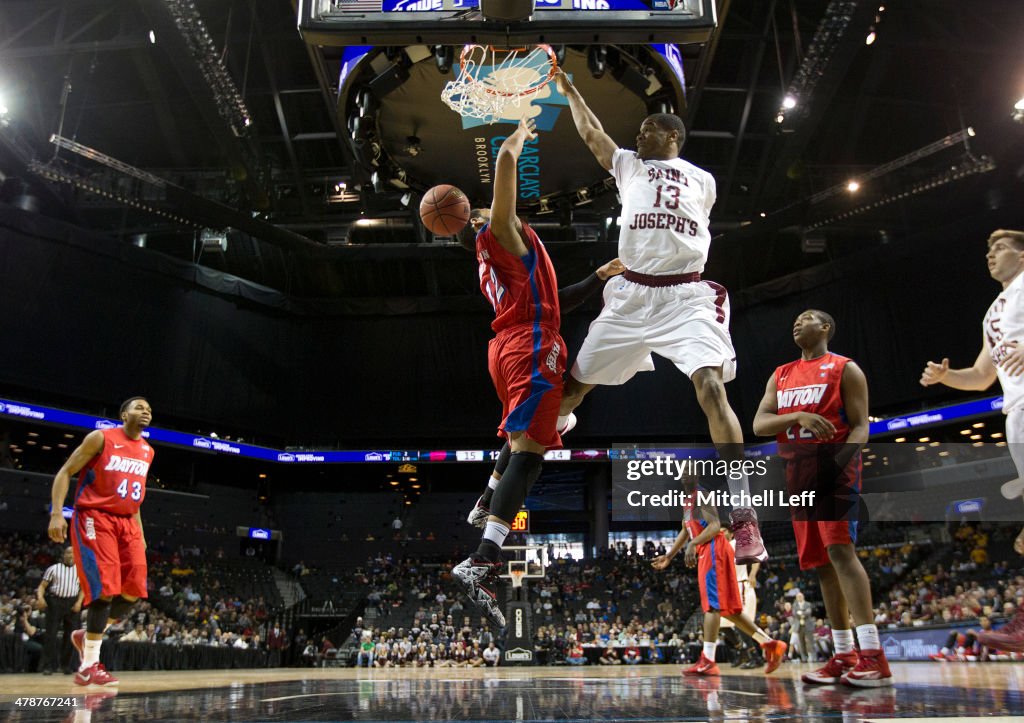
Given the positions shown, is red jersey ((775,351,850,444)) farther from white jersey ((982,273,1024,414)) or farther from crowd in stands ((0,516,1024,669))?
crowd in stands ((0,516,1024,669))

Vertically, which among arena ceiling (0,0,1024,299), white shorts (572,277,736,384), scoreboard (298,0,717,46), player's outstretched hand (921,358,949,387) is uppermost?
arena ceiling (0,0,1024,299)

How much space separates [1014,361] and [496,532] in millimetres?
2346

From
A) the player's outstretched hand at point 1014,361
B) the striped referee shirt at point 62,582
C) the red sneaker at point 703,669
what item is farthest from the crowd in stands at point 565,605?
the player's outstretched hand at point 1014,361

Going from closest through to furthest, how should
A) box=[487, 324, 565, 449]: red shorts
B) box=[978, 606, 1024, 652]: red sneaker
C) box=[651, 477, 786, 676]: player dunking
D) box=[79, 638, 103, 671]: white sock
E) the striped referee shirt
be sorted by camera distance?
box=[978, 606, 1024, 652]: red sneaker < box=[487, 324, 565, 449]: red shorts < box=[79, 638, 103, 671]: white sock < box=[651, 477, 786, 676]: player dunking < the striped referee shirt

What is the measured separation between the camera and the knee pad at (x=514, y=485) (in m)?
3.58

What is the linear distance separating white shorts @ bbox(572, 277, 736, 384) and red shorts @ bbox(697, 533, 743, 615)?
377 centimetres

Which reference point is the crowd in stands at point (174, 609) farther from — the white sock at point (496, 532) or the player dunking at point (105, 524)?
the white sock at point (496, 532)

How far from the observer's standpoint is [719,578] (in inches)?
287

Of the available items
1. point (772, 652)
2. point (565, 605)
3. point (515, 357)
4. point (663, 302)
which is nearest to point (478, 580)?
point (515, 357)

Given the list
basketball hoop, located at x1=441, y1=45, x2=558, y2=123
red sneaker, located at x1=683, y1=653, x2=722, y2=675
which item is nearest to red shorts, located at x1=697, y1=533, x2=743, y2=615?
red sneaker, located at x1=683, y1=653, x2=722, y2=675

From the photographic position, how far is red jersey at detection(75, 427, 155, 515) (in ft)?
17.5

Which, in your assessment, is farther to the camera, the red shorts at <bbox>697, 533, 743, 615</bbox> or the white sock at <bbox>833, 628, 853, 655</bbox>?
the red shorts at <bbox>697, 533, 743, 615</bbox>

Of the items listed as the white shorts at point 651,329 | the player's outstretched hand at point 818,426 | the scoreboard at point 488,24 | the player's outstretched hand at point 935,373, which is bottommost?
the player's outstretched hand at point 818,426

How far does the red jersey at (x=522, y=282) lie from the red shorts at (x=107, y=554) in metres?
3.39
